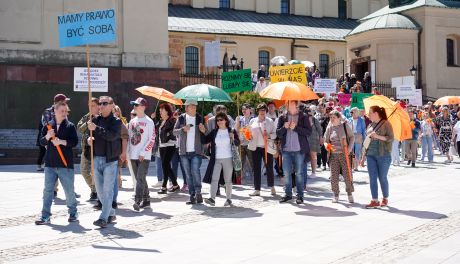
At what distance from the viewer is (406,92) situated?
28359 mm

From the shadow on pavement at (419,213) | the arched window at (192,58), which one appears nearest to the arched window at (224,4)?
the arched window at (192,58)

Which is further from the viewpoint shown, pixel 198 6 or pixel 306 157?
pixel 198 6

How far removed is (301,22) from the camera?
53.1 m

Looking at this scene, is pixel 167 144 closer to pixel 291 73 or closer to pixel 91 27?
pixel 91 27

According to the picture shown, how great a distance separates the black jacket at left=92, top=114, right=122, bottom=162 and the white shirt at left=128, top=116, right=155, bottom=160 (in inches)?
64.0

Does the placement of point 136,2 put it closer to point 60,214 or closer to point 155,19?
point 155,19

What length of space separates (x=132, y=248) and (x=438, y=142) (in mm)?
20493

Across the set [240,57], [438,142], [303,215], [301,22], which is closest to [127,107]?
[438,142]

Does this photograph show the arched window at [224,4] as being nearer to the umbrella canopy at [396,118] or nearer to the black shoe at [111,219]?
the umbrella canopy at [396,118]

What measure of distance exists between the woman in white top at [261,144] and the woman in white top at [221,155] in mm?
1191

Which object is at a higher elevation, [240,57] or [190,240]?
[240,57]

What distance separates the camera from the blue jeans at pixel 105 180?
10797 millimetres

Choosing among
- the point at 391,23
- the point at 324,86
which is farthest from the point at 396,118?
the point at 391,23

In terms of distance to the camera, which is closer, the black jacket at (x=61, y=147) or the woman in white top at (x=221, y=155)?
the black jacket at (x=61, y=147)
